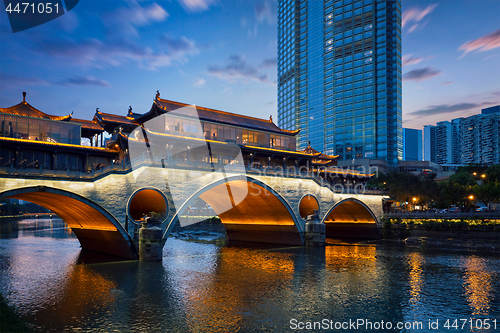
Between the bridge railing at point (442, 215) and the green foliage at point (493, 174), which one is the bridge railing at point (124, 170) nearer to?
the bridge railing at point (442, 215)

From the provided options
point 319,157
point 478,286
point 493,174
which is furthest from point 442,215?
point 478,286

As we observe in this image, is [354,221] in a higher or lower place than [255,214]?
lower

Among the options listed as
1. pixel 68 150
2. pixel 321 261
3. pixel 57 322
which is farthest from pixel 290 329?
pixel 68 150

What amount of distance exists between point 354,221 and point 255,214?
2190cm

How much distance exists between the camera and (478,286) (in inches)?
955

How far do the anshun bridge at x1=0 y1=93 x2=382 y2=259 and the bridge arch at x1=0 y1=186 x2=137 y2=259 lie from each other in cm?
11

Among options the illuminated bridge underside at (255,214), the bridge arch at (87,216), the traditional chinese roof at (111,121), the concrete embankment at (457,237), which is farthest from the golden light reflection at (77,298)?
the concrete embankment at (457,237)

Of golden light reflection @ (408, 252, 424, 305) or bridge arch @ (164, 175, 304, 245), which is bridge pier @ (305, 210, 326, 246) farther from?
golden light reflection @ (408, 252, 424, 305)

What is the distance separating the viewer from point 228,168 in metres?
40.8

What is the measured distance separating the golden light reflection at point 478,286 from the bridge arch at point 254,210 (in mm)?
21097

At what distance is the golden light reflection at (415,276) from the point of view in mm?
22016

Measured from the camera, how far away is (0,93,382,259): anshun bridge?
32031 millimetres

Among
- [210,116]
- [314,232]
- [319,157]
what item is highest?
[210,116]

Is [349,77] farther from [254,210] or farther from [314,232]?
[314,232]
